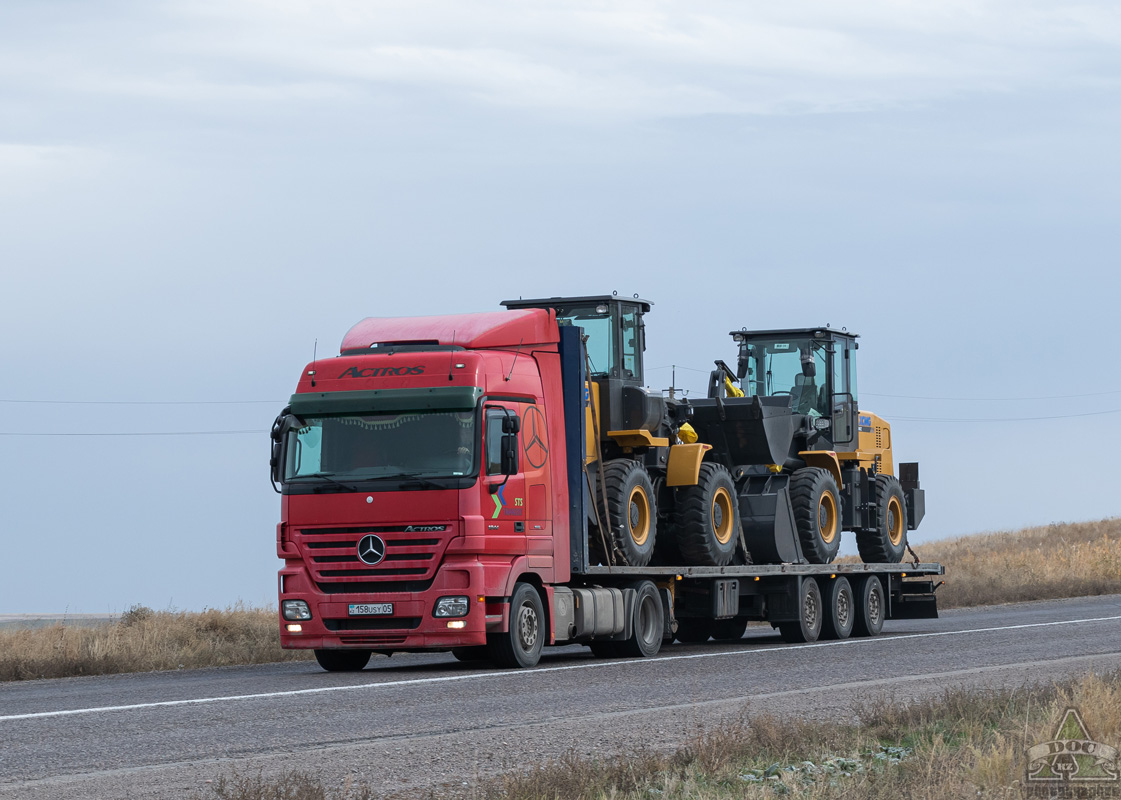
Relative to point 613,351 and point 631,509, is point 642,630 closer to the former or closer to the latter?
point 631,509

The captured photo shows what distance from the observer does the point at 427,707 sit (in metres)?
12.8

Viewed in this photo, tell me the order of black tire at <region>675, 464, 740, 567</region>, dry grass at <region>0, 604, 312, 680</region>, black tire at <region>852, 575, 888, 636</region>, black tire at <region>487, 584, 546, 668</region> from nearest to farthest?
black tire at <region>487, 584, 546, 668</region> → dry grass at <region>0, 604, 312, 680</region> → black tire at <region>675, 464, 740, 567</region> → black tire at <region>852, 575, 888, 636</region>

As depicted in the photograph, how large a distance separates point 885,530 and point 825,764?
17.9 m

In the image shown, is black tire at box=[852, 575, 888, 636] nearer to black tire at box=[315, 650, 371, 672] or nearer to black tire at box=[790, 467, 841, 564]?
black tire at box=[790, 467, 841, 564]

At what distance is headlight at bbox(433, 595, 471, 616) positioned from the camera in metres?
16.0

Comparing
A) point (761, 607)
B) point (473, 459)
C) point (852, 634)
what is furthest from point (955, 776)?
point (852, 634)

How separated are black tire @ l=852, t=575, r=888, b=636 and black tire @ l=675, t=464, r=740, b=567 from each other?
4838mm

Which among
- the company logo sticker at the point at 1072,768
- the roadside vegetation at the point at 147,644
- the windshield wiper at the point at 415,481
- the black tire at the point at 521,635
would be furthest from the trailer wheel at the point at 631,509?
the company logo sticker at the point at 1072,768

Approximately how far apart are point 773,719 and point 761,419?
12.1m

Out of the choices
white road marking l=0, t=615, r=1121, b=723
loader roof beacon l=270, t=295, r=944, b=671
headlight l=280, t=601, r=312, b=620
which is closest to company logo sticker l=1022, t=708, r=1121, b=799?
white road marking l=0, t=615, r=1121, b=723

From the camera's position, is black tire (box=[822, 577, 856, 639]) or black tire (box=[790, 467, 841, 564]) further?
black tire (box=[822, 577, 856, 639])

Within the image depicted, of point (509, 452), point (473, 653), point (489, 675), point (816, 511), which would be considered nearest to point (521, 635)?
point (473, 653)

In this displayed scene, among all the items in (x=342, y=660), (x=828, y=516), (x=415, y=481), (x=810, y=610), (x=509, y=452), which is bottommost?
(x=342, y=660)

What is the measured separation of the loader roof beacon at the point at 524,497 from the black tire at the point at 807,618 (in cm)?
6
